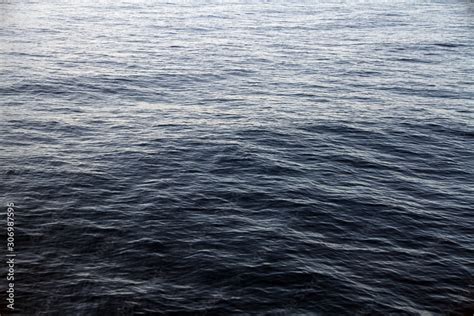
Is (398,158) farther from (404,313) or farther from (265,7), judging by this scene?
(265,7)

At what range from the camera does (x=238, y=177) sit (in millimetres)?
41312

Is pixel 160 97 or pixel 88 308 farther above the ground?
pixel 160 97

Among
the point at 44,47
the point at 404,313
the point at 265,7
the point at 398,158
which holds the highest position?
the point at 265,7

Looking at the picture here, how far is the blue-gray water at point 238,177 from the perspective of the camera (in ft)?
92.7

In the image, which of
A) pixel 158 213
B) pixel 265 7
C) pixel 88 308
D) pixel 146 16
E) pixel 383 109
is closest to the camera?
pixel 88 308

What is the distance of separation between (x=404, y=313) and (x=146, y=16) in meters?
103

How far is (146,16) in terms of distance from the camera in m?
117

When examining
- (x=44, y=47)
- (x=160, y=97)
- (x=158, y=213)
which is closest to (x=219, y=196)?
(x=158, y=213)

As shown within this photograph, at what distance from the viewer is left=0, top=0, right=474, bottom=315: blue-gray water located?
92.7ft

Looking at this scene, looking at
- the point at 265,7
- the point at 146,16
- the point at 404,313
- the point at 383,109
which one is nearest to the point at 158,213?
the point at 404,313

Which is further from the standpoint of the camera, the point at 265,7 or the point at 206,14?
the point at 265,7

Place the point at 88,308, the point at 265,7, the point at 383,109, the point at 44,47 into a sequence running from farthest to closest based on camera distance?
the point at 265,7 < the point at 44,47 < the point at 383,109 < the point at 88,308

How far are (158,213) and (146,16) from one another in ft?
296

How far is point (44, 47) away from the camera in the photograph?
81312 mm
